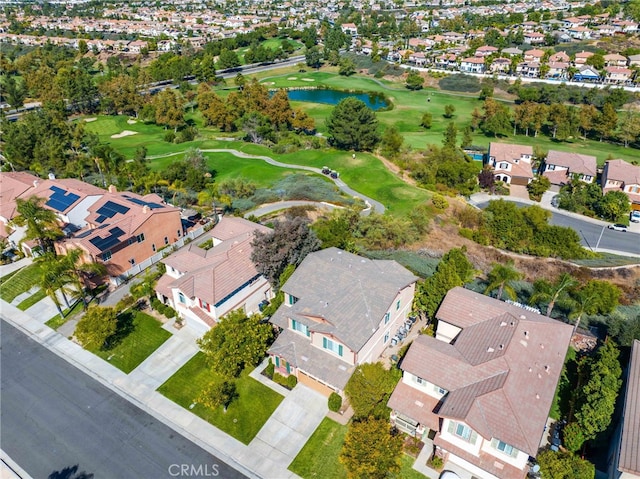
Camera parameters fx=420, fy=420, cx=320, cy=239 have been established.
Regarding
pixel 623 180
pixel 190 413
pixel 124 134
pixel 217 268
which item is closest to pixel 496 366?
pixel 190 413

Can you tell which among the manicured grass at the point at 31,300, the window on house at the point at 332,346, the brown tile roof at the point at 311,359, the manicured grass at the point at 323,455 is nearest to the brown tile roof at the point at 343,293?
the window on house at the point at 332,346

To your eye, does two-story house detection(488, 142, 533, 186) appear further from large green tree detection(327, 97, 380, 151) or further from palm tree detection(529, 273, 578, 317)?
palm tree detection(529, 273, 578, 317)

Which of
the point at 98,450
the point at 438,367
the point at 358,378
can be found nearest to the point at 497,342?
the point at 438,367

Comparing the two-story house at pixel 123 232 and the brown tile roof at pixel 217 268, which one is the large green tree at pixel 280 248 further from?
the two-story house at pixel 123 232

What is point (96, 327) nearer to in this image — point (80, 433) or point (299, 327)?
point (80, 433)

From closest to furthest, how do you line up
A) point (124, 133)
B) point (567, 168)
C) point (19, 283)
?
1. point (19, 283)
2. point (567, 168)
3. point (124, 133)

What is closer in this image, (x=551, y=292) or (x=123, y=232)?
(x=551, y=292)
